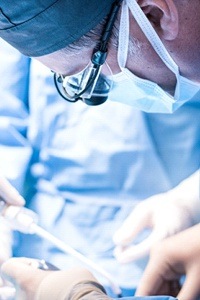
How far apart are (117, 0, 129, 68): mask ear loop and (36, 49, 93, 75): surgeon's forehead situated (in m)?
0.06

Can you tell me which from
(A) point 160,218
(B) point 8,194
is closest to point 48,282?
(B) point 8,194

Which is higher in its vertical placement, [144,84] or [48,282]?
[144,84]

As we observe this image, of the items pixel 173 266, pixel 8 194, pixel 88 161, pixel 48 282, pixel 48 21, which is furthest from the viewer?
pixel 88 161

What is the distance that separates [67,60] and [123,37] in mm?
121

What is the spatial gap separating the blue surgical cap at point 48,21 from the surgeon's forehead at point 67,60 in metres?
0.04

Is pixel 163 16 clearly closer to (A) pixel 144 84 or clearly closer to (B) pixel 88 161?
(A) pixel 144 84

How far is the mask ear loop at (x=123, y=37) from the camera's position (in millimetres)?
914

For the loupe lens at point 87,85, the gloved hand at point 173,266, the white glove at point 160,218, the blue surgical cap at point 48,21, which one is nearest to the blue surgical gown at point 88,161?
the white glove at point 160,218

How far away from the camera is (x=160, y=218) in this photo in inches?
61.2

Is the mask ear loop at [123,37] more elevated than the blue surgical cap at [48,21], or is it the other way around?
the blue surgical cap at [48,21]

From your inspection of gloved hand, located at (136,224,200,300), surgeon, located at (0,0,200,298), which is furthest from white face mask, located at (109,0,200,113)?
gloved hand, located at (136,224,200,300)

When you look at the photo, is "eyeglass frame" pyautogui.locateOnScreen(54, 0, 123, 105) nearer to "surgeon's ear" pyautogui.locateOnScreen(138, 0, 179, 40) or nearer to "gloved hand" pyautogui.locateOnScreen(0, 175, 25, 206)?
"surgeon's ear" pyautogui.locateOnScreen(138, 0, 179, 40)

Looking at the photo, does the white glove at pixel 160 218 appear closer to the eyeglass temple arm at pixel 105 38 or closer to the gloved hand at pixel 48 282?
the gloved hand at pixel 48 282

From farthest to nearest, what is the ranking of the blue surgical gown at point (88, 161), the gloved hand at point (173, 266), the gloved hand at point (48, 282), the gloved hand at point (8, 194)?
1. the blue surgical gown at point (88, 161)
2. the gloved hand at point (8, 194)
3. the gloved hand at point (173, 266)
4. the gloved hand at point (48, 282)
